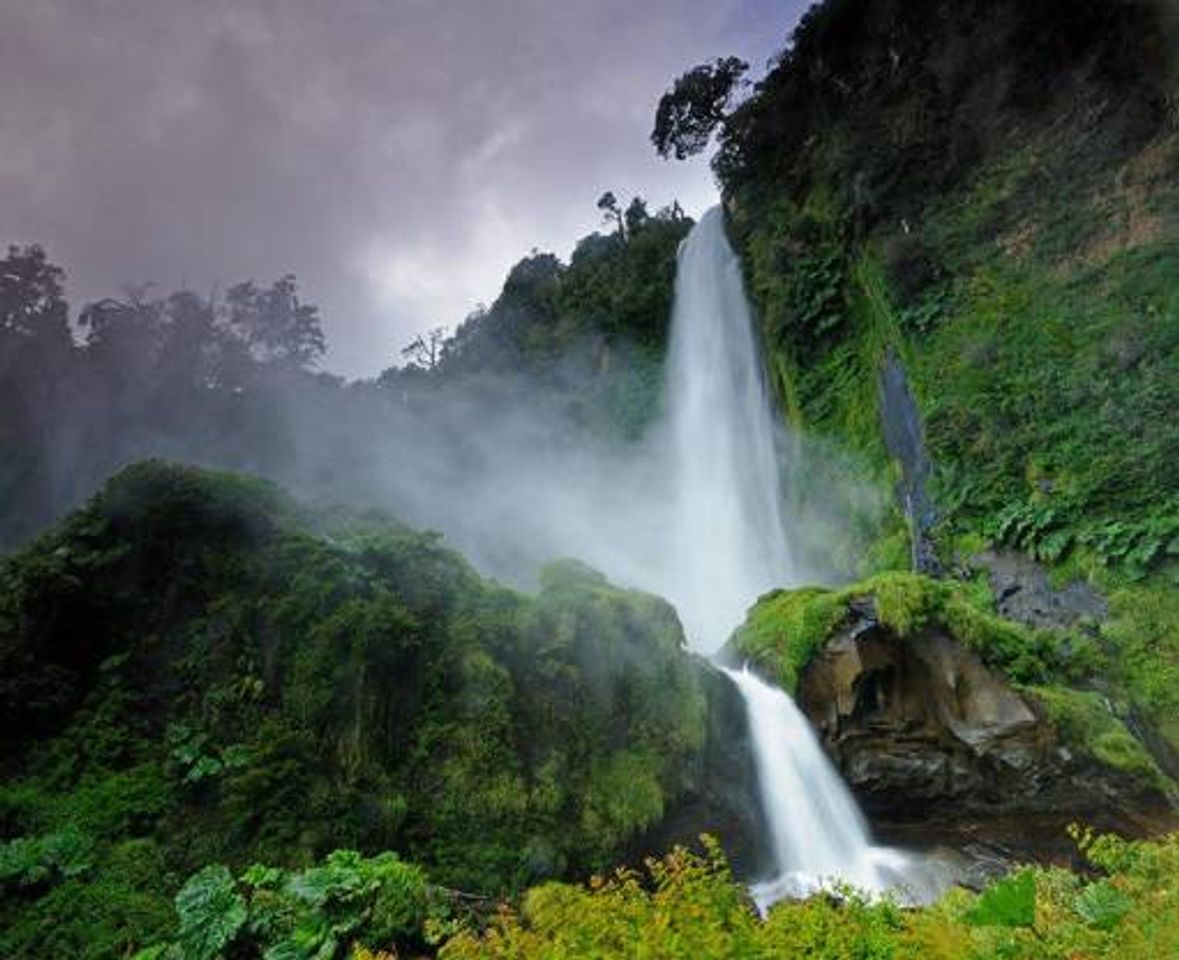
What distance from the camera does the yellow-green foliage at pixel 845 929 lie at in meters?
4.59

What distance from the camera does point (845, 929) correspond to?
509cm

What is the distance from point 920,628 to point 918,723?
1.38 m

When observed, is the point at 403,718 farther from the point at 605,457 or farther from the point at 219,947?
the point at 605,457

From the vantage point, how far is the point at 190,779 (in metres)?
8.05

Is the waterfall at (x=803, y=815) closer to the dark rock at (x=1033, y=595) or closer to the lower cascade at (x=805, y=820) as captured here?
the lower cascade at (x=805, y=820)

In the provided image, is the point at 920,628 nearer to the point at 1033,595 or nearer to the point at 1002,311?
the point at 1033,595

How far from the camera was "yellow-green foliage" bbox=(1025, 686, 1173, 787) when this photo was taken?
9.70 metres

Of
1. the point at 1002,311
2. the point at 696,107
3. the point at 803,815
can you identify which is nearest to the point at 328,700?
the point at 803,815

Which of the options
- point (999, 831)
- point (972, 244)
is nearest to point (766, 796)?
point (999, 831)

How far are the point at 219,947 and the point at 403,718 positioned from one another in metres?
3.08

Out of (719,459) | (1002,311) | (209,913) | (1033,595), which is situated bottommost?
(209,913)

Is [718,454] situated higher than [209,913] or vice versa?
[718,454]

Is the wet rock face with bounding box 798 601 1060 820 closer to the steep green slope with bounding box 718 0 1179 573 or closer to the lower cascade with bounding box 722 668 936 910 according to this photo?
the lower cascade with bounding box 722 668 936 910

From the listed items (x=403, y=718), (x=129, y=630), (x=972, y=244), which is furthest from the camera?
(x=972, y=244)
